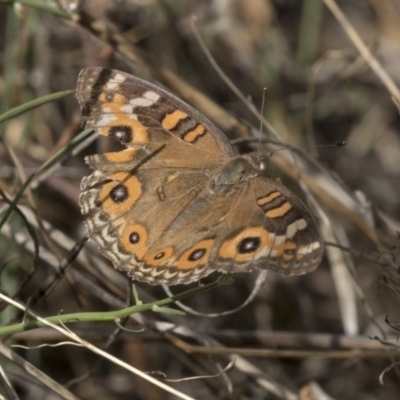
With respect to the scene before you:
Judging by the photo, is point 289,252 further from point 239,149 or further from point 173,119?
point 239,149

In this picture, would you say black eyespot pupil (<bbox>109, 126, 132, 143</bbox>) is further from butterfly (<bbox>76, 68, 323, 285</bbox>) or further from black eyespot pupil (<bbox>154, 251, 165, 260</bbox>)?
black eyespot pupil (<bbox>154, 251, 165, 260</bbox>)

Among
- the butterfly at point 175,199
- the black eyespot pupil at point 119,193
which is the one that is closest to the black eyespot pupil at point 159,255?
the butterfly at point 175,199

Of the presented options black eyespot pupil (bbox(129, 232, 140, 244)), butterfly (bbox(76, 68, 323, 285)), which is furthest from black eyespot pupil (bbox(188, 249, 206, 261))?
black eyespot pupil (bbox(129, 232, 140, 244))

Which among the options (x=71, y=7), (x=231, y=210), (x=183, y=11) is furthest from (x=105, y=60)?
(x=231, y=210)

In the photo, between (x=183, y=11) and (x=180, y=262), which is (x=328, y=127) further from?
(x=180, y=262)

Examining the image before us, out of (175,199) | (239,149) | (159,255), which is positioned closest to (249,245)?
(159,255)

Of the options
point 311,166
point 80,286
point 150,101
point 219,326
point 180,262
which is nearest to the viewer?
point 180,262

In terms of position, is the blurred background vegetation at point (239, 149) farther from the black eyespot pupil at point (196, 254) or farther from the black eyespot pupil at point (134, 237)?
the black eyespot pupil at point (196, 254)
